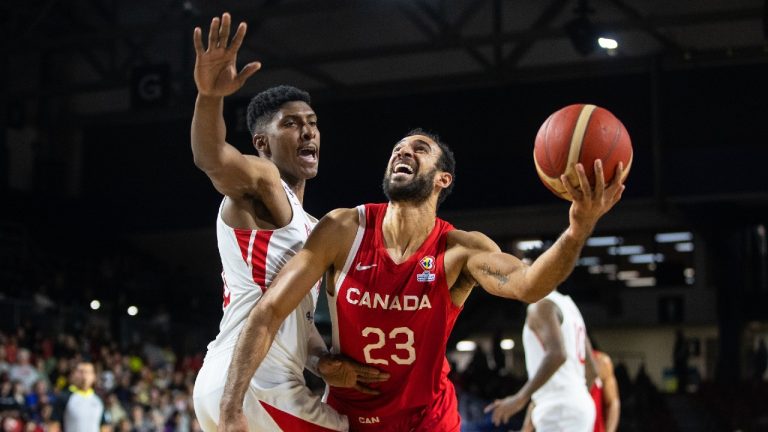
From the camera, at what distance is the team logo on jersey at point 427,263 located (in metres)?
4.12

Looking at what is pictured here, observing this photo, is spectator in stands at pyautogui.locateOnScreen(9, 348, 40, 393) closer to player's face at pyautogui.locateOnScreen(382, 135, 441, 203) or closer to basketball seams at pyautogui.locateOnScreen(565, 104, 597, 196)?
player's face at pyautogui.locateOnScreen(382, 135, 441, 203)

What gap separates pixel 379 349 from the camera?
4129 millimetres

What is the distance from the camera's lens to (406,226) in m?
4.27

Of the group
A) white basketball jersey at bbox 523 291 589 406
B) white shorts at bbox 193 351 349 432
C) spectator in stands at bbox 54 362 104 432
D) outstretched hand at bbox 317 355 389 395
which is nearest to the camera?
white shorts at bbox 193 351 349 432

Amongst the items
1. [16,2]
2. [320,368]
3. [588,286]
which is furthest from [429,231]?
[588,286]

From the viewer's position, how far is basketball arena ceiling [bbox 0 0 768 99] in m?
16.1

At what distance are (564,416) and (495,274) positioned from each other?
328cm

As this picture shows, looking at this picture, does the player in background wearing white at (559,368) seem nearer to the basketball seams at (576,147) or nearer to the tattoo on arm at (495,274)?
the tattoo on arm at (495,274)

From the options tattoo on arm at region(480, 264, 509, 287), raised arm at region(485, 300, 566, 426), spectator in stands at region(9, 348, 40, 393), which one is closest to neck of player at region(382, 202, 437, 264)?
tattoo on arm at region(480, 264, 509, 287)

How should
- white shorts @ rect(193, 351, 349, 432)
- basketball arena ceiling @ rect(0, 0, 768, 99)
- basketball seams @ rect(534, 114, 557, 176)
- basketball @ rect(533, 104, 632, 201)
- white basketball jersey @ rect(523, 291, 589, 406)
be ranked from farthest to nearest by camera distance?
basketball arena ceiling @ rect(0, 0, 768, 99), white basketball jersey @ rect(523, 291, 589, 406), white shorts @ rect(193, 351, 349, 432), basketball seams @ rect(534, 114, 557, 176), basketball @ rect(533, 104, 632, 201)

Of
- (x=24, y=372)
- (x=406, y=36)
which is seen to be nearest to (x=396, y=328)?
(x=24, y=372)

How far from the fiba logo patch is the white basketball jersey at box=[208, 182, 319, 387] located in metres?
0.48

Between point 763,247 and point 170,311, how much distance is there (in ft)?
37.5

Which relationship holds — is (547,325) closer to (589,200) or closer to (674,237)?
(589,200)
